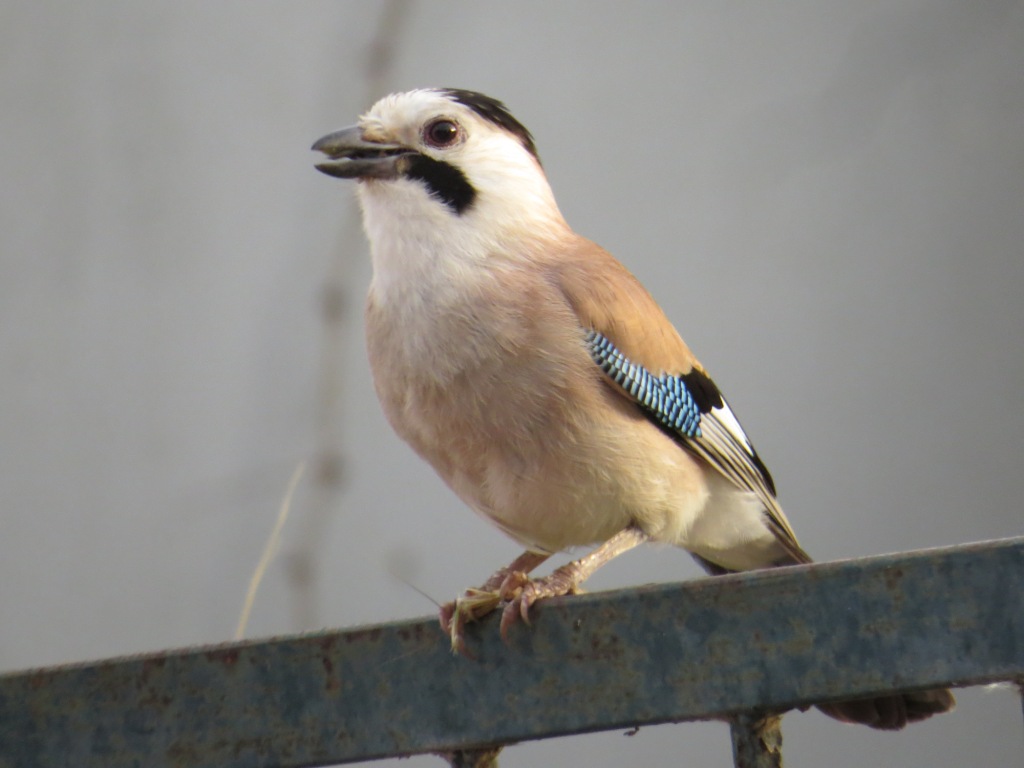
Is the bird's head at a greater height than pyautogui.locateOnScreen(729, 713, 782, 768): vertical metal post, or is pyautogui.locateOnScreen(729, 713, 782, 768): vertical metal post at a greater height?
the bird's head

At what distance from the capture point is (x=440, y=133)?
1.61 metres

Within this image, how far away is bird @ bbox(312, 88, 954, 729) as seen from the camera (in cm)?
144

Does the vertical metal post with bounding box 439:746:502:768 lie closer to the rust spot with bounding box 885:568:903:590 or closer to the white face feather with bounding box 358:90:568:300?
the rust spot with bounding box 885:568:903:590

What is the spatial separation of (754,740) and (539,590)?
40cm

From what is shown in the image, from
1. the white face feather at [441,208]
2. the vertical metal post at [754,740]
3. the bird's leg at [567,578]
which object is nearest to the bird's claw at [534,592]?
the bird's leg at [567,578]

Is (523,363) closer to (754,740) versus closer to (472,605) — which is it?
(472,605)

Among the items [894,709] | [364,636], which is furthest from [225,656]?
[894,709]

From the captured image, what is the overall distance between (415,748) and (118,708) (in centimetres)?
25

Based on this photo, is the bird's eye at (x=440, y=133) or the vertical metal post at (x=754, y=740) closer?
the vertical metal post at (x=754, y=740)

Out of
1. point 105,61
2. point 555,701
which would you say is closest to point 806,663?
point 555,701

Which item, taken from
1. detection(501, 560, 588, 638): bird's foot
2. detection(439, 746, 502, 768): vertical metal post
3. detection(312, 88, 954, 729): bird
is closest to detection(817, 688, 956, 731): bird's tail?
detection(312, 88, 954, 729): bird

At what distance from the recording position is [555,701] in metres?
0.90

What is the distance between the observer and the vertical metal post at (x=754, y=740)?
2.76 ft

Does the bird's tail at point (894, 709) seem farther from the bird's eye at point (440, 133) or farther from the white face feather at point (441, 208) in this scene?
the bird's eye at point (440, 133)
